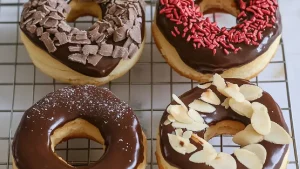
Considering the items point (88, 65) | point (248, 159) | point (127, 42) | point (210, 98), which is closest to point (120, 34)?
point (127, 42)

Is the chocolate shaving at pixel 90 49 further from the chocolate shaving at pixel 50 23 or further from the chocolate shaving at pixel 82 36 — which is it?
the chocolate shaving at pixel 50 23

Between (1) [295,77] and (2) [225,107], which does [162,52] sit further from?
(1) [295,77]

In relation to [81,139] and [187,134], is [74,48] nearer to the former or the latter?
[81,139]

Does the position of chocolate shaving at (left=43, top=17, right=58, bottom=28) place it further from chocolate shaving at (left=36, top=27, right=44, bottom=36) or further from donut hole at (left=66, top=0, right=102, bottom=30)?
donut hole at (left=66, top=0, right=102, bottom=30)

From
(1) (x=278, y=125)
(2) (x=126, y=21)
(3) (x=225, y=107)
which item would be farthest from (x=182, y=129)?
(2) (x=126, y=21)

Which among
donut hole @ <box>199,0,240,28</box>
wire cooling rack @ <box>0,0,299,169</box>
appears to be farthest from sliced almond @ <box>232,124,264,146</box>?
donut hole @ <box>199,0,240,28</box>

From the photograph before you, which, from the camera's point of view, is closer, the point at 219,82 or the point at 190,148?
the point at 190,148
